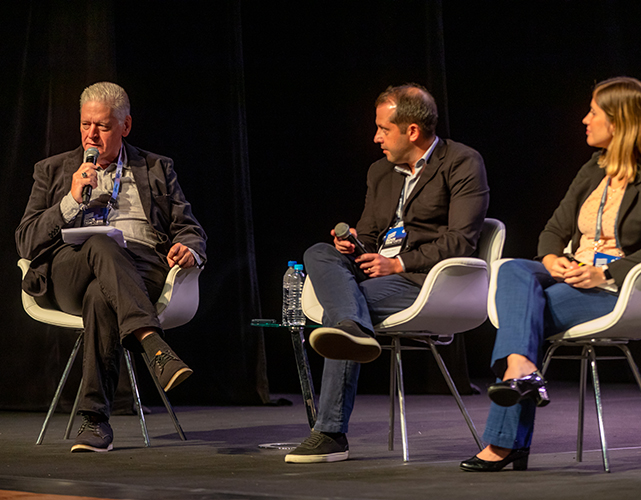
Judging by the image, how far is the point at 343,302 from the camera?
228 cm

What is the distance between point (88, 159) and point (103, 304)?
501 millimetres

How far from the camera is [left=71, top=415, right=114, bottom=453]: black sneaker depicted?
2539 millimetres

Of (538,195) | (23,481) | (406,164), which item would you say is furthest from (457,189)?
(538,195)

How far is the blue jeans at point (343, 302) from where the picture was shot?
229 centimetres

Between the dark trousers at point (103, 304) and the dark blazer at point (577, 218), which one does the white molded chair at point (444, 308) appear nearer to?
the dark blazer at point (577, 218)

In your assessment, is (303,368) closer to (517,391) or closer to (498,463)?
(498,463)

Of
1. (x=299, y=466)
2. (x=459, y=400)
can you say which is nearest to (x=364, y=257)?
(x=459, y=400)

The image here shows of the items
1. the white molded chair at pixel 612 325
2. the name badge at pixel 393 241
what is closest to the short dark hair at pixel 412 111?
the name badge at pixel 393 241

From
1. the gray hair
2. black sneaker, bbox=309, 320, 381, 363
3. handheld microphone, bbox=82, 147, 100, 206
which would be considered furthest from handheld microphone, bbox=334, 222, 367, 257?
the gray hair

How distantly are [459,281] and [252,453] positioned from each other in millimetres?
785

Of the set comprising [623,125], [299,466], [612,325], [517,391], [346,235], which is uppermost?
[623,125]

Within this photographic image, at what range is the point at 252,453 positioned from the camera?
99.6 inches

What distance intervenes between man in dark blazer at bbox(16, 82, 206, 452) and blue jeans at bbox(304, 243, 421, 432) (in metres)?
0.39

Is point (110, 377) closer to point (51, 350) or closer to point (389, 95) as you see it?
point (389, 95)
